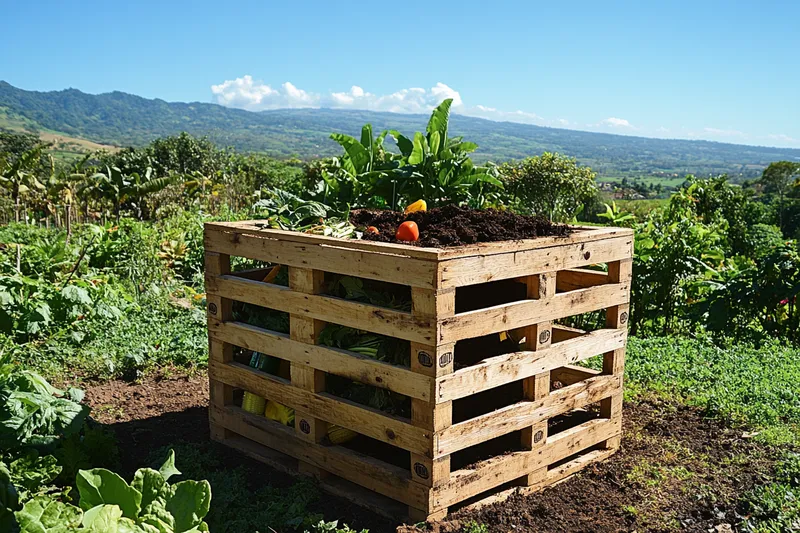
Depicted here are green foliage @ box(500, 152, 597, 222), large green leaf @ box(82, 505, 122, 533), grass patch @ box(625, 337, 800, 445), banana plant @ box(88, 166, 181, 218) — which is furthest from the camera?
green foliage @ box(500, 152, 597, 222)

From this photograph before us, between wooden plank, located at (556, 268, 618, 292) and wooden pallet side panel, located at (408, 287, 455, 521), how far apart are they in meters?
1.52

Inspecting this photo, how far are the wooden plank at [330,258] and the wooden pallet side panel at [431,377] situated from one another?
9 cm

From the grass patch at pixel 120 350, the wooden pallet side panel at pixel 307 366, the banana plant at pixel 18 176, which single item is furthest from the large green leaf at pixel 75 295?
the banana plant at pixel 18 176

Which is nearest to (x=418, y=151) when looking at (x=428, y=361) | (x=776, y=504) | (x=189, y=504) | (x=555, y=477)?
(x=428, y=361)

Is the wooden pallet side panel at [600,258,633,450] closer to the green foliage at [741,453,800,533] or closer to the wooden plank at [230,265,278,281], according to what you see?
the green foliage at [741,453,800,533]

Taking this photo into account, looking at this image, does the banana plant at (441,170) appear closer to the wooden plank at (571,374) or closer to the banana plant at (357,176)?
the banana plant at (357,176)

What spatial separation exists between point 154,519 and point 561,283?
3.01m

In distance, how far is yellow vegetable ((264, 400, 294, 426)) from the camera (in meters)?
4.31

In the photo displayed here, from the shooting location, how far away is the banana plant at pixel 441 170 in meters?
4.57

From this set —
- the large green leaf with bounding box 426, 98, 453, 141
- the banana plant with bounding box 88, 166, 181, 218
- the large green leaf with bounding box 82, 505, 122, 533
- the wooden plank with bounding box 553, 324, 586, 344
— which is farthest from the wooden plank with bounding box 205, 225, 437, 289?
the banana plant with bounding box 88, 166, 181, 218

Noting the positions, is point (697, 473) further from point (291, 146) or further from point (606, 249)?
point (291, 146)

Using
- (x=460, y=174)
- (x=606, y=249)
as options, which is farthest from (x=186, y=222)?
(x=606, y=249)

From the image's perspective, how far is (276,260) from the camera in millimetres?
4004

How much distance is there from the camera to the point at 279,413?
4.36m
